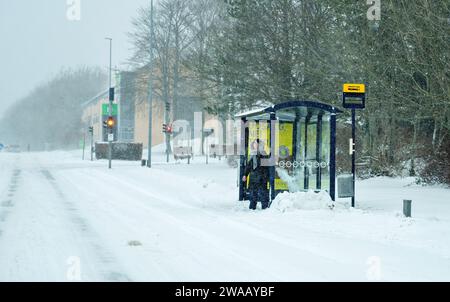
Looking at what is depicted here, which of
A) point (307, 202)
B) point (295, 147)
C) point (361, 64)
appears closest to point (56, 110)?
point (361, 64)

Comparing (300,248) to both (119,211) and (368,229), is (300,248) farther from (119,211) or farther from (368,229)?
(119,211)

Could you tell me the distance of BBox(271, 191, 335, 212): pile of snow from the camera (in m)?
14.3

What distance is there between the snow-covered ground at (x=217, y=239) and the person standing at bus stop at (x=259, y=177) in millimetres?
461

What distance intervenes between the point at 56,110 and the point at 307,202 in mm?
117556

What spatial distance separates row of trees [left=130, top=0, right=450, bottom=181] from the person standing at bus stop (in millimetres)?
5006

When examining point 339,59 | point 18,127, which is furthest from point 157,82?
point 18,127

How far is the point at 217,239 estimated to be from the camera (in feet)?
34.4

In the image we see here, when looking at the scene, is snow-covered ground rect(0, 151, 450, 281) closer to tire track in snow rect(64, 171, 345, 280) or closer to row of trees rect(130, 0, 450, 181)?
tire track in snow rect(64, 171, 345, 280)

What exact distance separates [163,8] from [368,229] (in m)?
44.7

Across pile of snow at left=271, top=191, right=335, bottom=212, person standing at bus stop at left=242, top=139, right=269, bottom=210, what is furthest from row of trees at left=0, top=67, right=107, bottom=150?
pile of snow at left=271, top=191, right=335, bottom=212

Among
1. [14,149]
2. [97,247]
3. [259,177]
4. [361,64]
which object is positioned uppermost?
[361,64]

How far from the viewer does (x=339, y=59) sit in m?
22.5

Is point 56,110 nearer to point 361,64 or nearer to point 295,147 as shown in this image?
point 361,64

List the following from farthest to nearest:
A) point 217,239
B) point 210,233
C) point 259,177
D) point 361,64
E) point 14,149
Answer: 1. point 14,149
2. point 361,64
3. point 259,177
4. point 210,233
5. point 217,239
